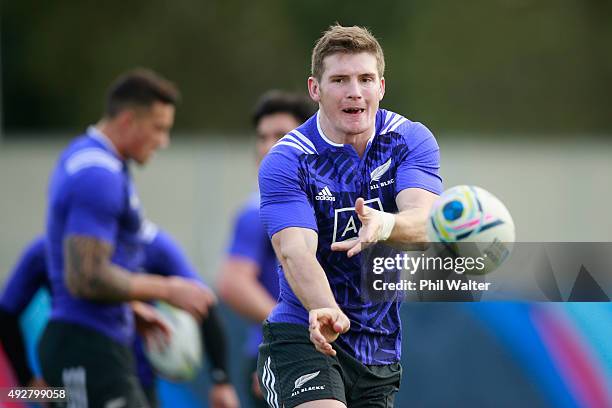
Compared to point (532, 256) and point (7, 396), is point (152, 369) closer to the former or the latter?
point (7, 396)

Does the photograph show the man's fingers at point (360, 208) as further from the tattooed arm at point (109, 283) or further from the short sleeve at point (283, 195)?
the tattooed arm at point (109, 283)

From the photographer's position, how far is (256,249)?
8.21 metres

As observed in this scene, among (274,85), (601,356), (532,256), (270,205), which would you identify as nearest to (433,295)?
(532,256)

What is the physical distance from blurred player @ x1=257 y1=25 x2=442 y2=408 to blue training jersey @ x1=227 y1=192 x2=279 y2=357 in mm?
2724

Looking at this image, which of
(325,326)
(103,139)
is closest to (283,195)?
(325,326)

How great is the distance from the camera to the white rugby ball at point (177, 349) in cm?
811

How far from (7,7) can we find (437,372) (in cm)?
2073

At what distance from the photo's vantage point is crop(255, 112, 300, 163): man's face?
26.6ft

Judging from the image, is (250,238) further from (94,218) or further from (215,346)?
(94,218)

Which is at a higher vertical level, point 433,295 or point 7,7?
point 7,7

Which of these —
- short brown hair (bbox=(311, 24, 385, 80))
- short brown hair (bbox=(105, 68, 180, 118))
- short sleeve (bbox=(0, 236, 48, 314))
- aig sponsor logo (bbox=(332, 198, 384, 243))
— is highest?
short brown hair (bbox=(311, 24, 385, 80))

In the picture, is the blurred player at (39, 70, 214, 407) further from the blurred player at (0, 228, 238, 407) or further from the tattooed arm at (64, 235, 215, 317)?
the blurred player at (0, 228, 238, 407)

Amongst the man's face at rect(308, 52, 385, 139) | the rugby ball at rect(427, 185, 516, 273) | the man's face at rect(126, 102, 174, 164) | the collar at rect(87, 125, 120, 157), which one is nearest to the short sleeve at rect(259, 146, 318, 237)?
the man's face at rect(308, 52, 385, 139)

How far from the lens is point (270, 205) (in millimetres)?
5250
